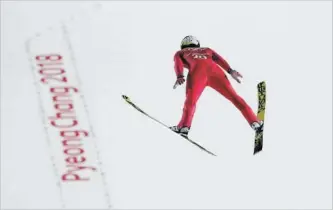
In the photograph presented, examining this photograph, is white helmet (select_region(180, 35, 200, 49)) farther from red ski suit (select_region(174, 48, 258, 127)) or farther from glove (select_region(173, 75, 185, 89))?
glove (select_region(173, 75, 185, 89))

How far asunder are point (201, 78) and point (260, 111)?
1.69 feet

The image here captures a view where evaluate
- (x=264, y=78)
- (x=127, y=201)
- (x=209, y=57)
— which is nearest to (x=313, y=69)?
(x=264, y=78)

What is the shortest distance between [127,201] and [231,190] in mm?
714

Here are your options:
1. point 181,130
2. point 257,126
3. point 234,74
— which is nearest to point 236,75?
point 234,74

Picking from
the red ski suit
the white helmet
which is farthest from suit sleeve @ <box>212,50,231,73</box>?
the white helmet

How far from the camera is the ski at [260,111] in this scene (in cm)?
534

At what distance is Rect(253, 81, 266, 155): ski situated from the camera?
534 cm

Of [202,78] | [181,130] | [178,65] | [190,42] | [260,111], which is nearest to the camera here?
[181,130]

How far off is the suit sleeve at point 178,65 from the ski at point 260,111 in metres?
0.60

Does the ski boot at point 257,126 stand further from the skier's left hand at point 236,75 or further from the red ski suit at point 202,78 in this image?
the skier's left hand at point 236,75

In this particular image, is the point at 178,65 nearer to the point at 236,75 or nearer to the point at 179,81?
the point at 179,81

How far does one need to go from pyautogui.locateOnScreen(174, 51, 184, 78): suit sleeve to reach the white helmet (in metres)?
0.12

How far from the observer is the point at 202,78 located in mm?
5652

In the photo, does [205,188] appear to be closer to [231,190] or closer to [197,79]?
[231,190]
